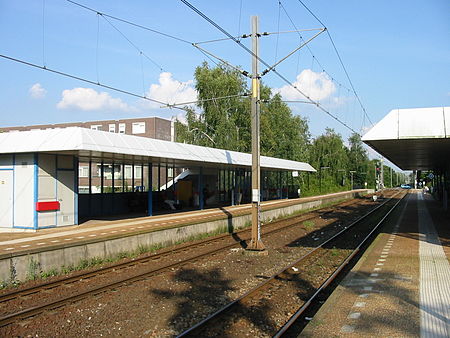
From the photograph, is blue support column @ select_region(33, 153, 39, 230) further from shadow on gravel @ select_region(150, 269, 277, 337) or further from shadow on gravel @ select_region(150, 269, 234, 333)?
shadow on gravel @ select_region(150, 269, 277, 337)

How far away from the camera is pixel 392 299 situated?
7.45 metres

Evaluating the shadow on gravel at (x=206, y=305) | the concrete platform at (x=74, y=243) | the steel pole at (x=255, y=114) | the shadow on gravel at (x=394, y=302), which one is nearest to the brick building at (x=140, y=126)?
the concrete platform at (x=74, y=243)

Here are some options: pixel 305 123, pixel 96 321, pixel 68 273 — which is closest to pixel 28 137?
pixel 68 273

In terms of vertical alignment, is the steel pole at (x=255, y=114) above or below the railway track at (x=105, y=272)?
above

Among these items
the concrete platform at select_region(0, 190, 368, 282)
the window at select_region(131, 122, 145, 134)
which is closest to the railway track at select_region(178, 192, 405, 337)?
the concrete platform at select_region(0, 190, 368, 282)

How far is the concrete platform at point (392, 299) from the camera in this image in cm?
599

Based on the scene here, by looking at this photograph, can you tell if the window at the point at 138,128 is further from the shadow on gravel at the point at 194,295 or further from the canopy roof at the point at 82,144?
the shadow on gravel at the point at 194,295

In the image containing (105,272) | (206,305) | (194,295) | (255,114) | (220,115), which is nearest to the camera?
(206,305)

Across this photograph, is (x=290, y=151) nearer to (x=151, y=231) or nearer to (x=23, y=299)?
(x=151, y=231)

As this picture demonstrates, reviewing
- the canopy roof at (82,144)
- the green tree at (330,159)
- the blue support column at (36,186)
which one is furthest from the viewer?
the green tree at (330,159)

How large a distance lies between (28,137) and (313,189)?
5314 centimetres

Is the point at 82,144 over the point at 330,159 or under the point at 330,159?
under

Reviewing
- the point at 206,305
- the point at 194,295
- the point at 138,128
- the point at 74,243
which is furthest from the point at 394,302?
the point at 138,128

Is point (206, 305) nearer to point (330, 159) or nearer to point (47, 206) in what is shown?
point (47, 206)
